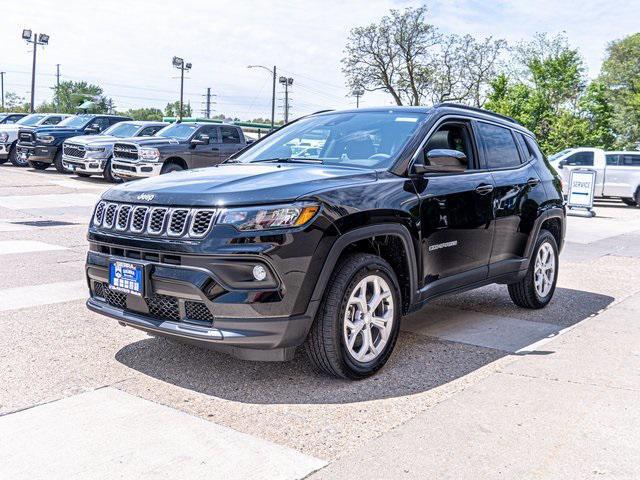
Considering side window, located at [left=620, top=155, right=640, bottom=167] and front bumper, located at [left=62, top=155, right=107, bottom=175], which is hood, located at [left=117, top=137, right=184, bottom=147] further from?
side window, located at [left=620, top=155, right=640, bottom=167]

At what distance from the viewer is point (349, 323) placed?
4188mm

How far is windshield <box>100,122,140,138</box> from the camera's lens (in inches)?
833

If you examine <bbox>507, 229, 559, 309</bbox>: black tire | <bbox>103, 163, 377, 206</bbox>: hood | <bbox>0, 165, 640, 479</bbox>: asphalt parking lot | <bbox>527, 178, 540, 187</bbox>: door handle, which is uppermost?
<bbox>527, 178, 540, 187</bbox>: door handle

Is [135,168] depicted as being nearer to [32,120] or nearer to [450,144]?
[32,120]

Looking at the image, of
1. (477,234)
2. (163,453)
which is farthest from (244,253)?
(477,234)

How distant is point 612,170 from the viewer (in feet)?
71.1

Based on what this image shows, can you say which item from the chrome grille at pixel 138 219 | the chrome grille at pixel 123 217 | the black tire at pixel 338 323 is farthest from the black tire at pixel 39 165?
the black tire at pixel 338 323

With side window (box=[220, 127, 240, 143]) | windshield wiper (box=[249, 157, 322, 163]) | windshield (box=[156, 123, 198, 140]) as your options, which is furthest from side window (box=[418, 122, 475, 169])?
side window (box=[220, 127, 240, 143])

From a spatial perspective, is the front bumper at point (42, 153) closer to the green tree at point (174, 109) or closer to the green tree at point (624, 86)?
the green tree at point (624, 86)

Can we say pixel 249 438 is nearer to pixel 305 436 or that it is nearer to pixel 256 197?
pixel 305 436

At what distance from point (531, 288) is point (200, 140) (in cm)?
1326

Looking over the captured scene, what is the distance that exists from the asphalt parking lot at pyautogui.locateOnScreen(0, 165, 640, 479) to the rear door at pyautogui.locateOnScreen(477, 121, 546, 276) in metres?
0.63

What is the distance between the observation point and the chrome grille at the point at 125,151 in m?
17.7

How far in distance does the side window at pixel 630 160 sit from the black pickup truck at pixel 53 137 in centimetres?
1660
